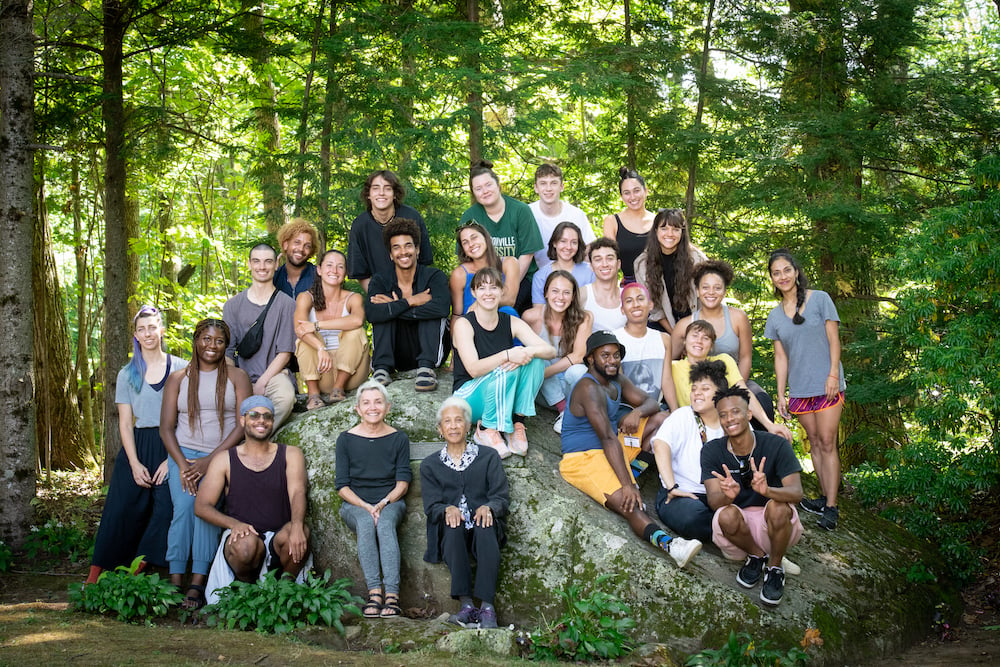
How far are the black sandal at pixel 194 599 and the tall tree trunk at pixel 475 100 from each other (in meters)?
5.86

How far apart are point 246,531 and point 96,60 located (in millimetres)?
9585

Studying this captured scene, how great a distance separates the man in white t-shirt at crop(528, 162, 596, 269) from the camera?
778 centimetres

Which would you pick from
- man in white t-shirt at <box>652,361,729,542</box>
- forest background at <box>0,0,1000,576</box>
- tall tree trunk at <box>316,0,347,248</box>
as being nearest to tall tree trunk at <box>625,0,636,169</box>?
forest background at <box>0,0,1000,576</box>

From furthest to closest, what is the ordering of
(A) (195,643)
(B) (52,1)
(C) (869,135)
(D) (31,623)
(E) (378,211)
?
(B) (52,1), (C) (869,135), (E) (378,211), (D) (31,623), (A) (195,643)

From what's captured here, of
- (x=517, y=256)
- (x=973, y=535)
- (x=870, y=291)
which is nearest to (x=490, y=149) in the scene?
(x=517, y=256)

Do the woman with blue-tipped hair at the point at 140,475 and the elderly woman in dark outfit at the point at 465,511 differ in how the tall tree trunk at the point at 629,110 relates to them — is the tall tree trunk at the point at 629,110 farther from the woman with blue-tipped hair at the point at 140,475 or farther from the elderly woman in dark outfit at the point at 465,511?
the woman with blue-tipped hair at the point at 140,475

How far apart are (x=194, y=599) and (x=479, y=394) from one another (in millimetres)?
2503

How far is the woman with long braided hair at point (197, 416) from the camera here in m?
6.12

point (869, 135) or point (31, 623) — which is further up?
point (869, 135)

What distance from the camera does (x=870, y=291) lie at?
10.3 metres

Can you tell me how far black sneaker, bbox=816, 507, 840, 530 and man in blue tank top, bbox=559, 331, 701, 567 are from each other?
176 cm

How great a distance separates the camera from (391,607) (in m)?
5.51

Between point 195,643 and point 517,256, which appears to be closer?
point 195,643

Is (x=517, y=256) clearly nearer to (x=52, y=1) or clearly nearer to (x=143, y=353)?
(x=143, y=353)
